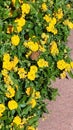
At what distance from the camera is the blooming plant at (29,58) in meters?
3.21

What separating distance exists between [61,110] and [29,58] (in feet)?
1.64

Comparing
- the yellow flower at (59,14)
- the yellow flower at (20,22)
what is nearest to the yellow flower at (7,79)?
the yellow flower at (20,22)

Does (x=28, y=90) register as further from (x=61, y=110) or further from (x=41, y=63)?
(x=61, y=110)

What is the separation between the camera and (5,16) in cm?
338

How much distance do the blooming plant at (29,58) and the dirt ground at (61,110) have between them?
3.0 inches

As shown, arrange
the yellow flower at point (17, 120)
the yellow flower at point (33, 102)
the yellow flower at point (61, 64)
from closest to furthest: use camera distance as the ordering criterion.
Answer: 1. the yellow flower at point (17, 120)
2. the yellow flower at point (33, 102)
3. the yellow flower at point (61, 64)

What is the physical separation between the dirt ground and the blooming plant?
3.0 inches

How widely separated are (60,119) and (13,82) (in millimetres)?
526

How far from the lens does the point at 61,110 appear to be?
3523 mm

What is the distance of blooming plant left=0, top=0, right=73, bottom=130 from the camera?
3207 mm

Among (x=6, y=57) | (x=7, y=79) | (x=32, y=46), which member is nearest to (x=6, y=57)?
(x=6, y=57)

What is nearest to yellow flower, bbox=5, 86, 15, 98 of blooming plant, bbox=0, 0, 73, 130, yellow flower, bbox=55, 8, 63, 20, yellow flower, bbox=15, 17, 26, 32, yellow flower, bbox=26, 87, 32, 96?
blooming plant, bbox=0, 0, 73, 130

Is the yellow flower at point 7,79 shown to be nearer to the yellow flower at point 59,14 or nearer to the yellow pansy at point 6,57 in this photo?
the yellow pansy at point 6,57

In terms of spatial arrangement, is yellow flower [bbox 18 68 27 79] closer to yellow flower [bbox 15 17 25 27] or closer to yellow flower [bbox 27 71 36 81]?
yellow flower [bbox 27 71 36 81]
